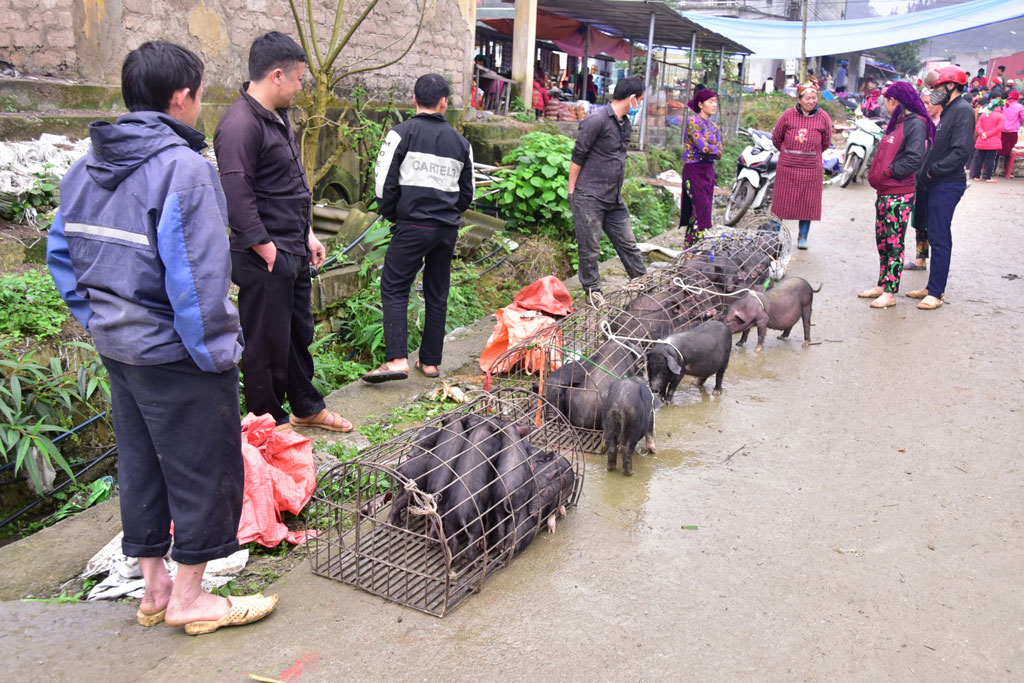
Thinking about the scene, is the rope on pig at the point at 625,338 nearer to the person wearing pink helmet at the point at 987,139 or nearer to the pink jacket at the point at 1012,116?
the person wearing pink helmet at the point at 987,139

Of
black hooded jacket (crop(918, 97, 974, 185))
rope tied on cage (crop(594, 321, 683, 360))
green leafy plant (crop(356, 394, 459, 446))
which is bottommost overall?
green leafy plant (crop(356, 394, 459, 446))

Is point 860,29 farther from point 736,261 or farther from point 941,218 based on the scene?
point 736,261

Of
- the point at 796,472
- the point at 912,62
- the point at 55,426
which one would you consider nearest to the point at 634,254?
the point at 796,472

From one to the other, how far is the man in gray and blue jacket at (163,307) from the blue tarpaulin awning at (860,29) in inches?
774

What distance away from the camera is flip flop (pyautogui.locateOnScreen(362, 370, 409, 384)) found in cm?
509

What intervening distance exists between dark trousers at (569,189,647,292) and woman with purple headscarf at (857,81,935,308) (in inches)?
90.8

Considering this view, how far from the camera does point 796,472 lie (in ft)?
14.1

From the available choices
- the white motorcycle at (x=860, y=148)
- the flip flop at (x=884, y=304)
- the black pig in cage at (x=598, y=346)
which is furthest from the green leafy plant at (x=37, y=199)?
the white motorcycle at (x=860, y=148)

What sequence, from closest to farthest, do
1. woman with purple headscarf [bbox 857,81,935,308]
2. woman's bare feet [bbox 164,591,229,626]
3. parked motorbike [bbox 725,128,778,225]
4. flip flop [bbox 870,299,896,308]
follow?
woman's bare feet [bbox 164,591,229,626]
woman with purple headscarf [bbox 857,81,935,308]
flip flop [bbox 870,299,896,308]
parked motorbike [bbox 725,128,778,225]

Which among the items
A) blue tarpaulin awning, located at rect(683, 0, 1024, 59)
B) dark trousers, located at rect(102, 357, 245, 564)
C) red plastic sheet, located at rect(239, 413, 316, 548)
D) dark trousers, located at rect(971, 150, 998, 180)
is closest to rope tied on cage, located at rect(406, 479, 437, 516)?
red plastic sheet, located at rect(239, 413, 316, 548)

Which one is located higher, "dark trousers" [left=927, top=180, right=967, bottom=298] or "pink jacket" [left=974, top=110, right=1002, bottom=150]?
"pink jacket" [left=974, top=110, right=1002, bottom=150]

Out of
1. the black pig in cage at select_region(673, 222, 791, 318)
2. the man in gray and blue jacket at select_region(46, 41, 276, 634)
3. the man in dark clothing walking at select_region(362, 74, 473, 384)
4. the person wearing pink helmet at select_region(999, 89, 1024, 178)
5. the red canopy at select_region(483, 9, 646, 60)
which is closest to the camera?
the man in gray and blue jacket at select_region(46, 41, 276, 634)

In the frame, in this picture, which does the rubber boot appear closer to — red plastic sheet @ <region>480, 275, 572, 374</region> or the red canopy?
red plastic sheet @ <region>480, 275, 572, 374</region>

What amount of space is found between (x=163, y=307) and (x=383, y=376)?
103 inches
